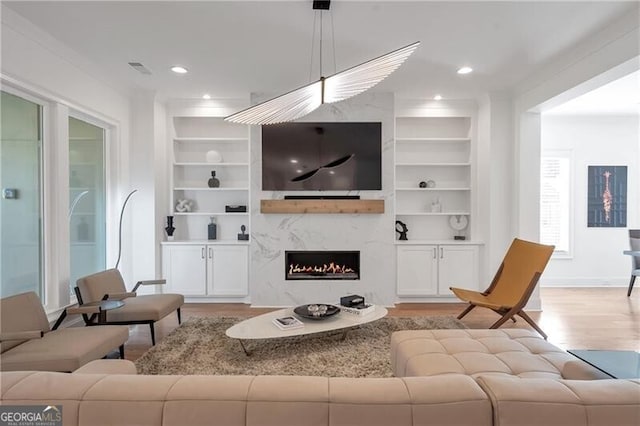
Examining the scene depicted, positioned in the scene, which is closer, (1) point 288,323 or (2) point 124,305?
(1) point 288,323

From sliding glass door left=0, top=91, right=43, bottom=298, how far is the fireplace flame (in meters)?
2.76

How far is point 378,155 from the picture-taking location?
4.83 m

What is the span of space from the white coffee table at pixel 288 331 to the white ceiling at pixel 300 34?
2543mm

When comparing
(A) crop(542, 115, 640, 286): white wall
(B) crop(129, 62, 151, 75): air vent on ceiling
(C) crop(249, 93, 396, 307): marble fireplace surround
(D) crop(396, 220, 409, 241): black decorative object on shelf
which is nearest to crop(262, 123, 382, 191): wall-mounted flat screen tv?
(C) crop(249, 93, 396, 307): marble fireplace surround

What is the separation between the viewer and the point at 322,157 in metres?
4.83

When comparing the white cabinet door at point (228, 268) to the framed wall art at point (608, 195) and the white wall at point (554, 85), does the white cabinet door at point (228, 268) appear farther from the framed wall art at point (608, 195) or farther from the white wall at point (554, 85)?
the framed wall art at point (608, 195)


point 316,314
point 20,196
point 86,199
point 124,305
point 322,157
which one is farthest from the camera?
point 322,157

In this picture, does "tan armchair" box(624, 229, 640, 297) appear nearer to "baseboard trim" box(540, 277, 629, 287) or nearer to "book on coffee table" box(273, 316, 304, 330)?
"baseboard trim" box(540, 277, 629, 287)

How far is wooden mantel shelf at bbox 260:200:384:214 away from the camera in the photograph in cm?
472

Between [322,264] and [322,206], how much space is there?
836 millimetres

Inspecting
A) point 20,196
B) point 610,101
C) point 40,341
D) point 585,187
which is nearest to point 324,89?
point 40,341

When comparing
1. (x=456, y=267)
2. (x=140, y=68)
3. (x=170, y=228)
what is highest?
(x=140, y=68)

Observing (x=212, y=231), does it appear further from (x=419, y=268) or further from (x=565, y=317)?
(x=565, y=317)

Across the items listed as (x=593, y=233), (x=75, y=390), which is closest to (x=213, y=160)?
(x=75, y=390)
